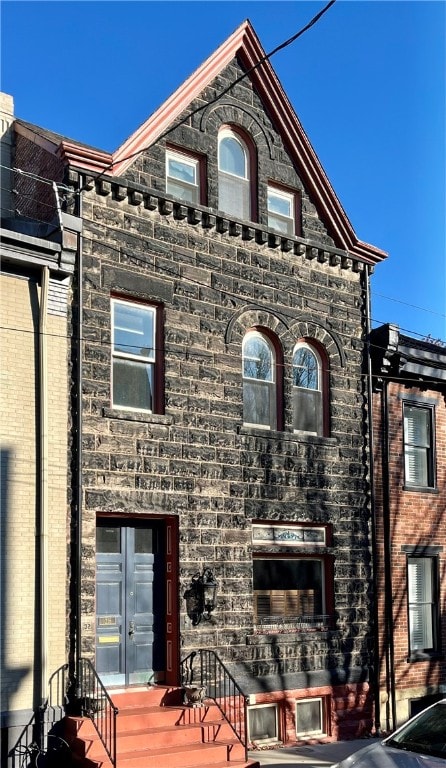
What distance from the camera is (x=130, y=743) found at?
11727mm

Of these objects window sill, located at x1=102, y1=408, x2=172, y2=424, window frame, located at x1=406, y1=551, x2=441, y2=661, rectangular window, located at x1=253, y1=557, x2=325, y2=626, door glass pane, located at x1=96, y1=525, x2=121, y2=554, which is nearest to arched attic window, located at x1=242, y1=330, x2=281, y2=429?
window sill, located at x1=102, y1=408, x2=172, y2=424

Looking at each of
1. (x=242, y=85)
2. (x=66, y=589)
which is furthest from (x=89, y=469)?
(x=242, y=85)

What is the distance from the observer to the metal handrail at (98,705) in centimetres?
1130

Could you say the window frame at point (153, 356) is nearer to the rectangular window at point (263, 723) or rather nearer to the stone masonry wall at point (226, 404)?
the stone masonry wall at point (226, 404)

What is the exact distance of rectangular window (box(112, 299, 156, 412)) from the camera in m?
13.7

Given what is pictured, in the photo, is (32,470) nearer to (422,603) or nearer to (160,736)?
(160,736)

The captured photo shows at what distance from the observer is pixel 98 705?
465 inches

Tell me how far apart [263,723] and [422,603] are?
470 cm

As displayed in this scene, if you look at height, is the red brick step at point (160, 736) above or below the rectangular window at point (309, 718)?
above

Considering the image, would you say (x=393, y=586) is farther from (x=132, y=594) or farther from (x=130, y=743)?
(x=130, y=743)

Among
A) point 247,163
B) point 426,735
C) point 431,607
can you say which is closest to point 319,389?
point 247,163

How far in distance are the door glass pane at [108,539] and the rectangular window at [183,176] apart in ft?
17.8

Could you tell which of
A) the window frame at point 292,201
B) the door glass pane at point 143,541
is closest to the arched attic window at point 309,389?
the window frame at point 292,201

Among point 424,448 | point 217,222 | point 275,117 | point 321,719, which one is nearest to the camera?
point 217,222
